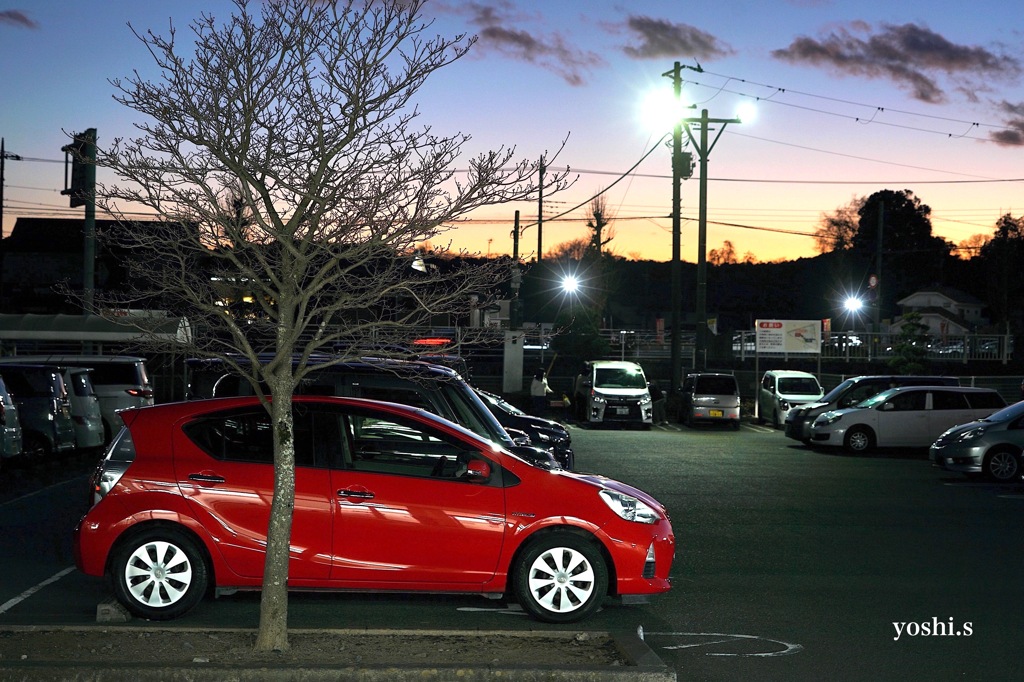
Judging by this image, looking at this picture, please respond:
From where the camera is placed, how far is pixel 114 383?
22.1 m

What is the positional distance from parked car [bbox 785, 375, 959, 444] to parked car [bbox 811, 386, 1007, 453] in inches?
54.3

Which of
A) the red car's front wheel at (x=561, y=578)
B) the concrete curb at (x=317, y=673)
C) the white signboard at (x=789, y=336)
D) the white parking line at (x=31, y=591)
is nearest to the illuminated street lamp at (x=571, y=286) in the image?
the white signboard at (x=789, y=336)

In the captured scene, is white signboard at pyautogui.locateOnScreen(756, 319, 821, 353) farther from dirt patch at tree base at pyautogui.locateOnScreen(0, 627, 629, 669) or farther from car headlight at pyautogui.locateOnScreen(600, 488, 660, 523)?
dirt patch at tree base at pyautogui.locateOnScreen(0, 627, 629, 669)

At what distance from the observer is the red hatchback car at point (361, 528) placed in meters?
7.68

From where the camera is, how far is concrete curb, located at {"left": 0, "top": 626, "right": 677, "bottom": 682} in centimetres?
579

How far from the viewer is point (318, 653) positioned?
6277 millimetres

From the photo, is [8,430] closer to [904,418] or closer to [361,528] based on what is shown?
[361,528]

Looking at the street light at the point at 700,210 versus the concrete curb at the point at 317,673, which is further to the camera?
the street light at the point at 700,210

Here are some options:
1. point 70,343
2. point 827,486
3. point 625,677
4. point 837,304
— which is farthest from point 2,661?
point 837,304

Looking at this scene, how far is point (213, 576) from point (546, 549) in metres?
2.38

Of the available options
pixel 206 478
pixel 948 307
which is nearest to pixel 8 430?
pixel 206 478

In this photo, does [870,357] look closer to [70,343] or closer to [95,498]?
[70,343]

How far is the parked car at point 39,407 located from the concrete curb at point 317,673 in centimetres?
1314

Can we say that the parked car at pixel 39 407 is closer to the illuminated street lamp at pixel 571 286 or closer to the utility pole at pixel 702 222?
the utility pole at pixel 702 222
